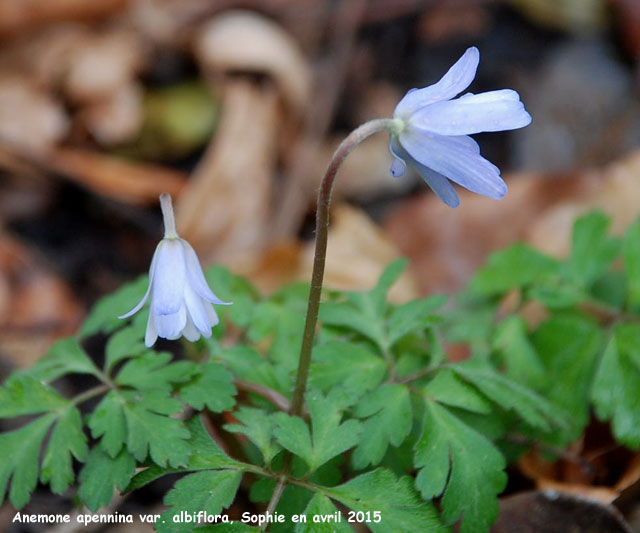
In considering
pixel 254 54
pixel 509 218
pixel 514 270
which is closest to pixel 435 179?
pixel 514 270

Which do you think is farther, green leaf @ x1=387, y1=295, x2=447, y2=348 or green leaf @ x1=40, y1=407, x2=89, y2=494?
green leaf @ x1=387, y1=295, x2=447, y2=348

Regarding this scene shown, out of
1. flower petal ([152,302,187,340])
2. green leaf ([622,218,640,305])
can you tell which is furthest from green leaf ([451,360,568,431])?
flower petal ([152,302,187,340])

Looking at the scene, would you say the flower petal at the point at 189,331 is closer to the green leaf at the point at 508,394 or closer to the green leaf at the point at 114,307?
the green leaf at the point at 114,307

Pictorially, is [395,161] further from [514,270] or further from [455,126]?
[514,270]

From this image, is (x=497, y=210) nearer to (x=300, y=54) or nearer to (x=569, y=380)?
(x=569, y=380)

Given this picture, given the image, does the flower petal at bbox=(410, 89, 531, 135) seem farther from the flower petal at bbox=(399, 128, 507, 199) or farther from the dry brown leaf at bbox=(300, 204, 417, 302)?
the dry brown leaf at bbox=(300, 204, 417, 302)
